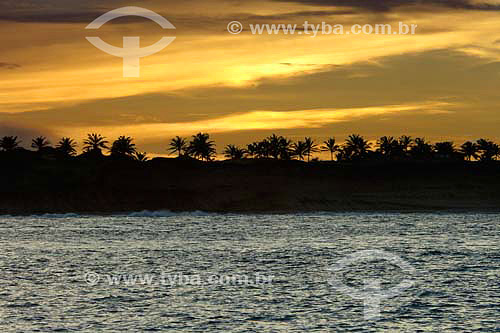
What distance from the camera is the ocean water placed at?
28.8m

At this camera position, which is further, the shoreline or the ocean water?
the shoreline

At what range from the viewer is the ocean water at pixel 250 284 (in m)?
28.8

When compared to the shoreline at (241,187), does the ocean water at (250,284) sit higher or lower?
lower

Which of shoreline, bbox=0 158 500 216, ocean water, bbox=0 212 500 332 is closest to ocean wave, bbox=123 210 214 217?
shoreline, bbox=0 158 500 216

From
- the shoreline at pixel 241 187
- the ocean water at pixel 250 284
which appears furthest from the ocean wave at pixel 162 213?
the ocean water at pixel 250 284

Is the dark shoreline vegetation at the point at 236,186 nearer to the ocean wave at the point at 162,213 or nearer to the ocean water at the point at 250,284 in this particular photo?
the ocean wave at the point at 162,213

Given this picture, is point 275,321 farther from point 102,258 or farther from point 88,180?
point 88,180

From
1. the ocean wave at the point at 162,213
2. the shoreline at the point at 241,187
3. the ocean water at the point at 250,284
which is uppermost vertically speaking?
the shoreline at the point at 241,187

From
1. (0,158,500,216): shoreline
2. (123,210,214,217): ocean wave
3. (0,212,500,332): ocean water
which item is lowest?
(0,212,500,332): ocean water

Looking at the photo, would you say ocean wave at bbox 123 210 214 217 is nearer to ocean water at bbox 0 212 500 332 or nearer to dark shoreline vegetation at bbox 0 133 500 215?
dark shoreline vegetation at bbox 0 133 500 215

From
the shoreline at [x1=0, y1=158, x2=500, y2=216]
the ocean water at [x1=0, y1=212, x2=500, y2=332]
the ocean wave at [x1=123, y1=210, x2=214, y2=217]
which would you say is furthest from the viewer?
the shoreline at [x1=0, y1=158, x2=500, y2=216]

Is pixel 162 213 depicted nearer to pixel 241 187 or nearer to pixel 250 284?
pixel 241 187

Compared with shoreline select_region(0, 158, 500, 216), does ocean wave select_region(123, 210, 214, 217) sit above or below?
below

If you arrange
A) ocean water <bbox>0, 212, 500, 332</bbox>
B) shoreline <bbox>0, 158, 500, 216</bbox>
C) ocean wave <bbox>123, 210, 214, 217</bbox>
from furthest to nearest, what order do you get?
shoreline <bbox>0, 158, 500, 216</bbox> < ocean wave <bbox>123, 210, 214, 217</bbox> < ocean water <bbox>0, 212, 500, 332</bbox>
